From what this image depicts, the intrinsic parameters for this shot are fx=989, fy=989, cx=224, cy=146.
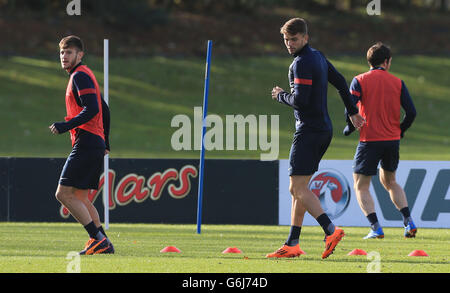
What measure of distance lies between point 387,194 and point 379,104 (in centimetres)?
244

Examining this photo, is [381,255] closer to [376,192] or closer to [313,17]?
[376,192]

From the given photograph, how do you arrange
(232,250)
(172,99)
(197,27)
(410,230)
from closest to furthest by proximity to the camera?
1. (232,250)
2. (410,230)
3. (172,99)
4. (197,27)

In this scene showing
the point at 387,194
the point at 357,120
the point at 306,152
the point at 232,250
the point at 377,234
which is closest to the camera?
the point at 306,152

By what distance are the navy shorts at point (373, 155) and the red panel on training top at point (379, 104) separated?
68 millimetres

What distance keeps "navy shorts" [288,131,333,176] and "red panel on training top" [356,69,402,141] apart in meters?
2.67

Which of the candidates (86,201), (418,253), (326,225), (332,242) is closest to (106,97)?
(86,201)

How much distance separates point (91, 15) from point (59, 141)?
12.0 meters

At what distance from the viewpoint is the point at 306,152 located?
8531mm

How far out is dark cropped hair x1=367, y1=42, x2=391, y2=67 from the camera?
11.2m

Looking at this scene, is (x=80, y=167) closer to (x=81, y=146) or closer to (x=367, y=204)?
(x=81, y=146)

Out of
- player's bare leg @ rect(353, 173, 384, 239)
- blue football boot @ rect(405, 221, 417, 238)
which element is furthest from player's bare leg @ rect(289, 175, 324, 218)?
blue football boot @ rect(405, 221, 417, 238)

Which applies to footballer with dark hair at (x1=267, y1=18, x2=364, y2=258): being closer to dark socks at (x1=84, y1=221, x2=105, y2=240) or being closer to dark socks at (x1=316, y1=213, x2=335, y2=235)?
dark socks at (x1=316, y1=213, x2=335, y2=235)

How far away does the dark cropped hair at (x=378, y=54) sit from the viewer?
11172 mm

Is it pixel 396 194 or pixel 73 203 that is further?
pixel 396 194
